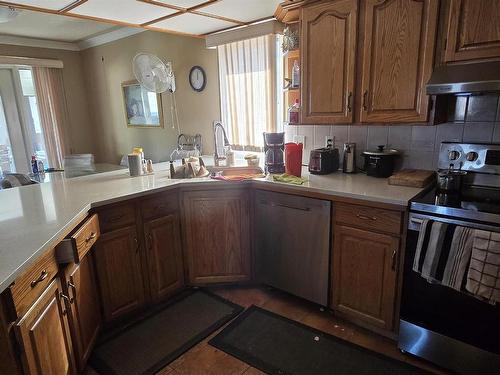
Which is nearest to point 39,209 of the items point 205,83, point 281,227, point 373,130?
point 281,227

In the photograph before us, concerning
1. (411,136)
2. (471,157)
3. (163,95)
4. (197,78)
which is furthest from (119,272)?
(163,95)

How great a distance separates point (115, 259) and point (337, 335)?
1408 mm

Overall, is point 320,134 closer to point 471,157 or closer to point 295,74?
point 295,74

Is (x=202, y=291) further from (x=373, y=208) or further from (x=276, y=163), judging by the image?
(x=373, y=208)

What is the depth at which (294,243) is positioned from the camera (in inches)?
83.1

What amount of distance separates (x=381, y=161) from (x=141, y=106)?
3.43 m

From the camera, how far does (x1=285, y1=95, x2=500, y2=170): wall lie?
72.7 inches

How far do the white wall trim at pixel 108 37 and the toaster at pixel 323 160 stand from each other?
3076 mm

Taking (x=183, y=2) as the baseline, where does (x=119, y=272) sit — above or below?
below

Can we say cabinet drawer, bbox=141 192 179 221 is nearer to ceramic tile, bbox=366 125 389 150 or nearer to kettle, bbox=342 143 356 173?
kettle, bbox=342 143 356 173

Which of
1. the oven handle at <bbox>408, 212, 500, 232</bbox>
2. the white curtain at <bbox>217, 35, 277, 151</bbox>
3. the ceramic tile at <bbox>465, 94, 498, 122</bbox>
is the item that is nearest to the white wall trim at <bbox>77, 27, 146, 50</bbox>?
the white curtain at <bbox>217, 35, 277, 151</bbox>

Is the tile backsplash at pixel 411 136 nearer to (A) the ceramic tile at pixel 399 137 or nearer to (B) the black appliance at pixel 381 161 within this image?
(A) the ceramic tile at pixel 399 137

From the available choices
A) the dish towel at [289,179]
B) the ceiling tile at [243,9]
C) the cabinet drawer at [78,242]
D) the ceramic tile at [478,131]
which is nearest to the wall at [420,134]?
the ceramic tile at [478,131]

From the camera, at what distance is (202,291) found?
2.43 metres
